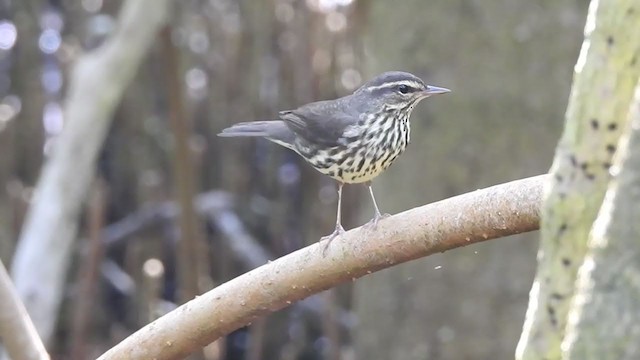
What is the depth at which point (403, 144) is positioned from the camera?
10.7ft

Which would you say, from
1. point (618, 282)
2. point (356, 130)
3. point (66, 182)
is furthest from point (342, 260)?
point (66, 182)

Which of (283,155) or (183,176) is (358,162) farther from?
(283,155)

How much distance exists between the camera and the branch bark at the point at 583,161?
4.09ft

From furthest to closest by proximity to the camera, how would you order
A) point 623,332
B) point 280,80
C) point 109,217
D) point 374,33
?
point 109,217
point 280,80
point 374,33
point 623,332

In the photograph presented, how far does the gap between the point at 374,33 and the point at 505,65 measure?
56 cm

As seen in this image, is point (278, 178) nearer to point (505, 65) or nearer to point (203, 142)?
point (203, 142)

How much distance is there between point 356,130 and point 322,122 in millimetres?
110

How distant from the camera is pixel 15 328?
2.49 meters

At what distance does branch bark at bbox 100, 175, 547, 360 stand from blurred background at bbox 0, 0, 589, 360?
185 cm

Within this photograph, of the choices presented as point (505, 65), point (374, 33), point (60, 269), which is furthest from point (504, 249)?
point (60, 269)

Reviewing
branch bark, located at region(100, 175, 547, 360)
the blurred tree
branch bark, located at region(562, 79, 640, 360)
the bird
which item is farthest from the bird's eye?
branch bark, located at region(562, 79, 640, 360)

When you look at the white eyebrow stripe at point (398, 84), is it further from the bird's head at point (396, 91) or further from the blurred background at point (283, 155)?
the blurred background at point (283, 155)

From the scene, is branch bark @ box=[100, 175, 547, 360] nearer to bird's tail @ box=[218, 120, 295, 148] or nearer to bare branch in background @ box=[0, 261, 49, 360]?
bare branch in background @ box=[0, 261, 49, 360]

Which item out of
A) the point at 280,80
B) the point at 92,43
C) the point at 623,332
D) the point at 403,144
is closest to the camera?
the point at 623,332
